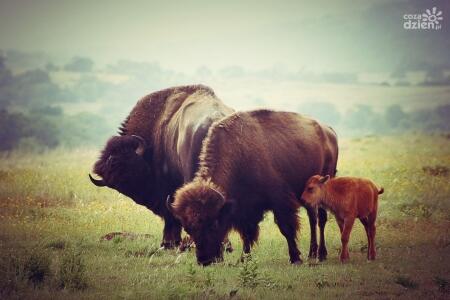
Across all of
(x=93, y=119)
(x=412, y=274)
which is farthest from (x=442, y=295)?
(x=93, y=119)

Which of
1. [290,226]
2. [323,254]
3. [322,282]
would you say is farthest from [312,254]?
[322,282]

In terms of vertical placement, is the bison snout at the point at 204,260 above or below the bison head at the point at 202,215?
below

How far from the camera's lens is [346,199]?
9602 mm

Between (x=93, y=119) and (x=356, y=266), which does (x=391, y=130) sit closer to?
(x=93, y=119)

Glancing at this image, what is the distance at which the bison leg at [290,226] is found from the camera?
31.8ft

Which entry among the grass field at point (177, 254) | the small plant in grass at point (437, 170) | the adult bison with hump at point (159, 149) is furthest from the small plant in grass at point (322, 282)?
the small plant in grass at point (437, 170)

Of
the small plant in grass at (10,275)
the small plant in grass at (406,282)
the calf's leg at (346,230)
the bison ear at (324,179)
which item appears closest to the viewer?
the small plant in grass at (10,275)

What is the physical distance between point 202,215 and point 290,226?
1665mm

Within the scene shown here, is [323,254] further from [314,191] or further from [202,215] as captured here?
[202,215]

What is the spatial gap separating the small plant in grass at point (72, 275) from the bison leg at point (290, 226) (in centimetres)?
294

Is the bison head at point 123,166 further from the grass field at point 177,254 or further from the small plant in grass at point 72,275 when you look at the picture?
the small plant in grass at point 72,275

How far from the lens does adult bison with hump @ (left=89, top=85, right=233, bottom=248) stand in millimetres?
11094

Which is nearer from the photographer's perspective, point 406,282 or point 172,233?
point 406,282

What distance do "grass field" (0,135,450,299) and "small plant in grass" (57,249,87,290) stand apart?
0.01m
